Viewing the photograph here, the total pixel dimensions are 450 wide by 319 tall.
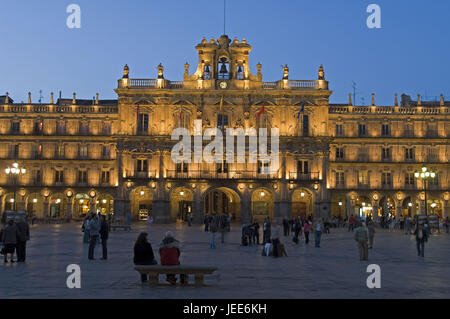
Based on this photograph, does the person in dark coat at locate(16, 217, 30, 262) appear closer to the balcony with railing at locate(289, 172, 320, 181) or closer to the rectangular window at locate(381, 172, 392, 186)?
the balcony with railing at locate(289, 172, 320, 181)

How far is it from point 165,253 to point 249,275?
3227 mm

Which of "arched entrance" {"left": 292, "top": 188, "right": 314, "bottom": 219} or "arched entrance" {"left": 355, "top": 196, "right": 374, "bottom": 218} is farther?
"arched entrance" {"left": 355, "top": 196, "right": 374, "bottom": 218}

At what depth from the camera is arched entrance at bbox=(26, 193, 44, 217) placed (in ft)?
202

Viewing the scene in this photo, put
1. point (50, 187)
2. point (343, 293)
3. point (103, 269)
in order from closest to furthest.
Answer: point (343, 293) → point (103, 269) → point (50, 187)

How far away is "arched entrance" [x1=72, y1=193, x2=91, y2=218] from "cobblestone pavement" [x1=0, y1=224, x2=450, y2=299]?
37.8m

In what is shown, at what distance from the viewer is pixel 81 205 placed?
62.0 m

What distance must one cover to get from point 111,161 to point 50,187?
7.75 meters

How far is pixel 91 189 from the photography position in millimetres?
60562

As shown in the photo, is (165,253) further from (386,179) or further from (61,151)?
(386,179)

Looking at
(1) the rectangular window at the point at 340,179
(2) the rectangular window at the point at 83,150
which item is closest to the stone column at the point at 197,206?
(2) the rectangular window at the point at 83,150

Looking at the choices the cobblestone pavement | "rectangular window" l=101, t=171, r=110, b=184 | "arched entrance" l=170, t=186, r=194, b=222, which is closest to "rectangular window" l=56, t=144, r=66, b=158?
"rectangular window" l=101, t=171, r=110, b=184

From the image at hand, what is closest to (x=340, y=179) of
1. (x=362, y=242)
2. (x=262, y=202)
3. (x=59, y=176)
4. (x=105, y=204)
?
(x=262, y=202)
